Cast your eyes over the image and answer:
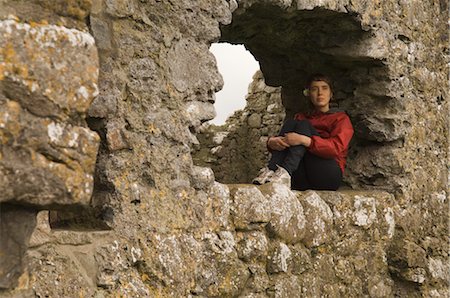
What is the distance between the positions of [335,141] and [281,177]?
0.58 metres

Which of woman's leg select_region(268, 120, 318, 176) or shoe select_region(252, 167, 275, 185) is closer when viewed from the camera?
shoe select_region(252, 167, 275, 185)

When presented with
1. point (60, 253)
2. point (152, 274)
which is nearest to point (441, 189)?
point (152, 274)

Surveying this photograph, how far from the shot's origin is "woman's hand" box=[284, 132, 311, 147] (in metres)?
4.04

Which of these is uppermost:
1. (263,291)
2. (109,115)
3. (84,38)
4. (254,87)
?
(254,87)

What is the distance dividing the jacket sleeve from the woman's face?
193 mm

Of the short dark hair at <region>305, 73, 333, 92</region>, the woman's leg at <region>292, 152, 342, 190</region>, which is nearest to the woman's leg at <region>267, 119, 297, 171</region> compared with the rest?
the woman's leg at <region>292, 152, 342, 190</region>

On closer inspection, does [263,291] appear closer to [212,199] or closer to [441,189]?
[212,199]

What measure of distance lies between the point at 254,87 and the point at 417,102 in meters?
3.59

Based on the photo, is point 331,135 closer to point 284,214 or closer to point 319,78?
point 319,78

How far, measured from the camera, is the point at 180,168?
2.94 metres

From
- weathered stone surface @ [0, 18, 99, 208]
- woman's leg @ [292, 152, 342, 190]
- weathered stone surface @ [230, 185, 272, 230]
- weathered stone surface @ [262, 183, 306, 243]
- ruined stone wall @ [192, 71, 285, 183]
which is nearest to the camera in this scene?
weathered stone surface @ [0, 18, 99, 208]

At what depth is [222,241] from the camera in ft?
10.3

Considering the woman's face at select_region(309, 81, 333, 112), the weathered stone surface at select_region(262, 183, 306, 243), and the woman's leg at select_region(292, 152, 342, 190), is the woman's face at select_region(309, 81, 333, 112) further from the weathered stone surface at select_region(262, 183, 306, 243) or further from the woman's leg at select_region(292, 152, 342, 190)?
the weathered stone surface at select_region(262, 183, 306, 243)

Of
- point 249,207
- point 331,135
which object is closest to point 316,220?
point 249,207
